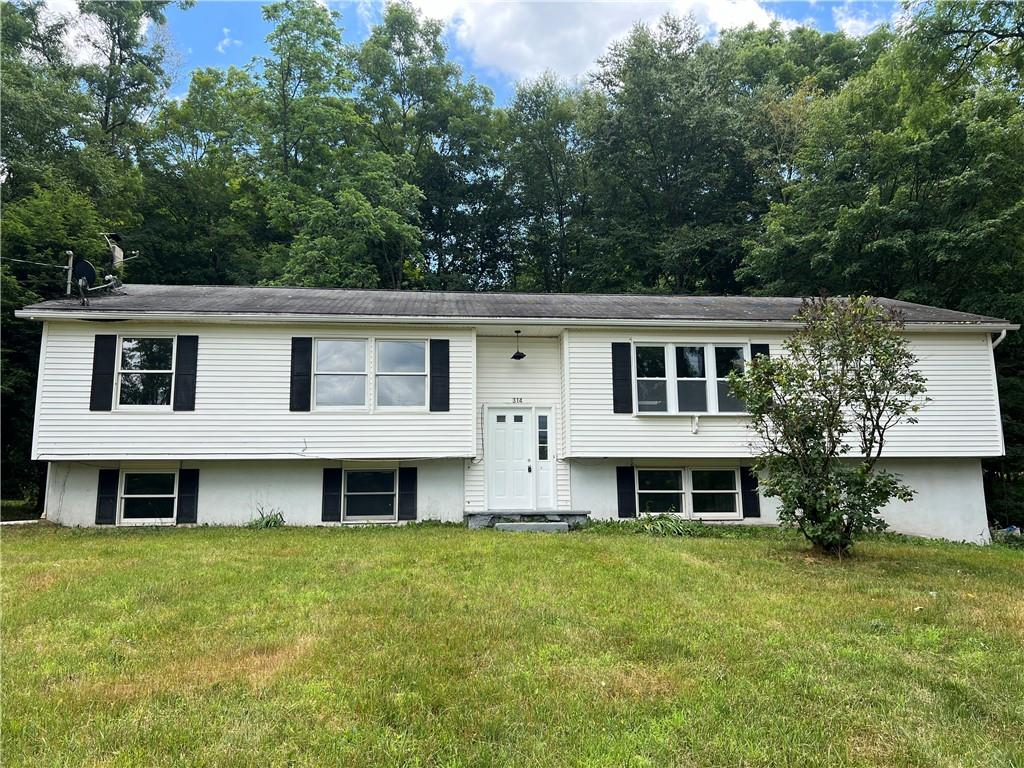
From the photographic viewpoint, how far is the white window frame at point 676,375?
11234 millimetres

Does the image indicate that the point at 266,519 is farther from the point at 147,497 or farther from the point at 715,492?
the point at 715,492

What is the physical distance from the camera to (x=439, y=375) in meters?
11.0

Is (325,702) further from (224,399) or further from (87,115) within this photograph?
(87,115)

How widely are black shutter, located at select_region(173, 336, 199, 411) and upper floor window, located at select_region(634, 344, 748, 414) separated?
795cm

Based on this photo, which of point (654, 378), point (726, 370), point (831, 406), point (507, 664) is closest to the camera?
point (507, 664)

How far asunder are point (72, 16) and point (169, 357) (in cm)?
2362

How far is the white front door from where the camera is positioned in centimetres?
1125

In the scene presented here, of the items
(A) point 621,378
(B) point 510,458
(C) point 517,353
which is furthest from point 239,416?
(A) point 621,378

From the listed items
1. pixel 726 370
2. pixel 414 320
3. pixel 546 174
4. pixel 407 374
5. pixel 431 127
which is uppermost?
pixel 431 127

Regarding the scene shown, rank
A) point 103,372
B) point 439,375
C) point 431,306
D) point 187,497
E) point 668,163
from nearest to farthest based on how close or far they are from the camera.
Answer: point 103,372 → point 187,497 → point 439,375 → point 431,306 → point 668,163

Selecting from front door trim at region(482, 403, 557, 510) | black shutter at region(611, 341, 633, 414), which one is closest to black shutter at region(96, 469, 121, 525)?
front door trim at region(482, 403, 557, 510)

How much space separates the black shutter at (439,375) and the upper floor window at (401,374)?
14cm

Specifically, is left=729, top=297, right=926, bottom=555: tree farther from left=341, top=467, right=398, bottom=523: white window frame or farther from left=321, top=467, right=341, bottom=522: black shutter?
left=321, top=467, right=341, bottom=522: black shutter

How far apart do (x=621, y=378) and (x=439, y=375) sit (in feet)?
11.2
